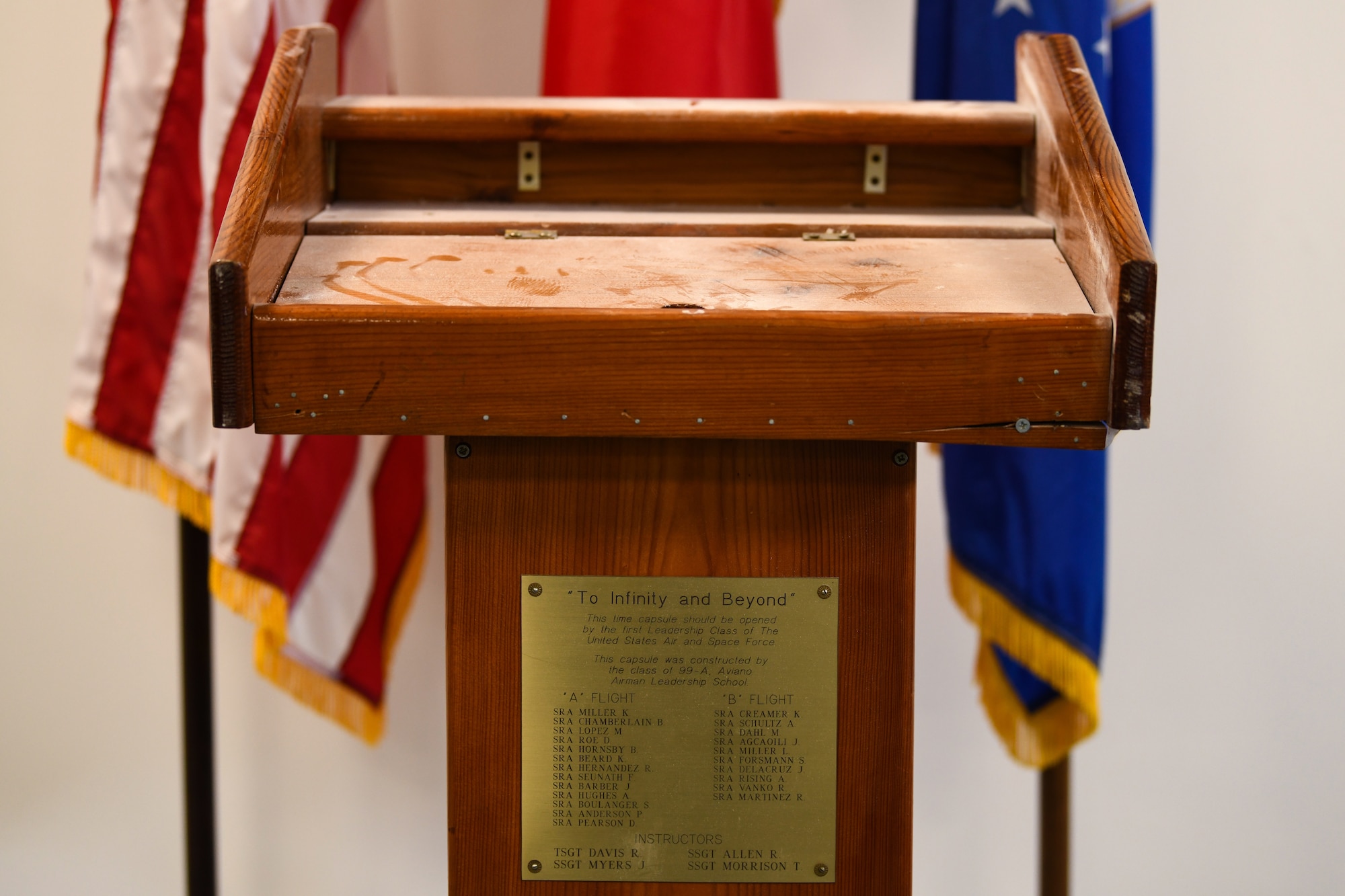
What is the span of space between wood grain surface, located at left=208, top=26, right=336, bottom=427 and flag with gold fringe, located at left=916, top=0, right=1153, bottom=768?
0.88 meters

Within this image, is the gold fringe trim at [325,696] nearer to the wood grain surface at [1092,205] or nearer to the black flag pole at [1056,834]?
the black flag pole at [1056,834]

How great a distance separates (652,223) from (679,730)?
1.40ft

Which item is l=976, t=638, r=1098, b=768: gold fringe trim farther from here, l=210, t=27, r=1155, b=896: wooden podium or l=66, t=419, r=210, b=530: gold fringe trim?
l=66, t=419, r=210, b=530: gold fringe trim

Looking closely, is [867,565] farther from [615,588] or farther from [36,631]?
[36,631]

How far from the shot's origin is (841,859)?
980mm

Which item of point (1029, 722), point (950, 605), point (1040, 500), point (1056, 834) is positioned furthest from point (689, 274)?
point (950, 605)

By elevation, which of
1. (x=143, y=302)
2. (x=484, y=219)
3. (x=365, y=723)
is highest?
(x=484, y=219)

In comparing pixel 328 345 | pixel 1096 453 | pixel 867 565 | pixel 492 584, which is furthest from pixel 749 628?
pixel 1096 453

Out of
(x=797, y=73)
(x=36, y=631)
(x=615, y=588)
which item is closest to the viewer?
(x=615, y=588)

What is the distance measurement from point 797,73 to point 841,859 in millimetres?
1371

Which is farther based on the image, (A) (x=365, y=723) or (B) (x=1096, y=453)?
(A) (x=365, y=723)

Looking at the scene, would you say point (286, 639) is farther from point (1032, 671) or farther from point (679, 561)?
point (1032, 671)

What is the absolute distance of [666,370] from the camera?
83 cm

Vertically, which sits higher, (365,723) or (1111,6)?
(1111,6)
